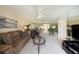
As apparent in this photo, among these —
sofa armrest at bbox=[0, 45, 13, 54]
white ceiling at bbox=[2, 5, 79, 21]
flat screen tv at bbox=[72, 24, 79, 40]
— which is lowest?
sofa armrest at bbox=[0, 45, 13, 54]

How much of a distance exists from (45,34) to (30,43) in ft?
1.54

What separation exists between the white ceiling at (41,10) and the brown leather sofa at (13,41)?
0.58 m

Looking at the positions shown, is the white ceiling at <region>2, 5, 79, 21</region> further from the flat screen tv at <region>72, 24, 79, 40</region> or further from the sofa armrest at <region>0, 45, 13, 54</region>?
the sofa armrest at <region>0, 45, 13, 54</region>

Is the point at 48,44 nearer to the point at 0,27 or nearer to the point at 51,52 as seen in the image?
the point at 51,52

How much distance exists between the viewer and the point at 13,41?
2867 mm

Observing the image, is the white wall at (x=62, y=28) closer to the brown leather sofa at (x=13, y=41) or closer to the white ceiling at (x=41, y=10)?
the white ceiling at (x=41, y=10)

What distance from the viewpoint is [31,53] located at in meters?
2.62

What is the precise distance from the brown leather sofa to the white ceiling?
0.58 m

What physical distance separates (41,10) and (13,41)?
1079 mm

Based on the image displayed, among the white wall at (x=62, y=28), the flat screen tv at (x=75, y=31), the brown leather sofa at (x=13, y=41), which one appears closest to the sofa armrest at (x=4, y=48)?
the brown leather sofa at (x=13, y=41)

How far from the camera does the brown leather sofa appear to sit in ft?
8.47

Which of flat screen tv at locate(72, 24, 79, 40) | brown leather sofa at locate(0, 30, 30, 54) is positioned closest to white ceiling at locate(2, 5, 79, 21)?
flat screen tv at locate(72, 24, 79, 40)

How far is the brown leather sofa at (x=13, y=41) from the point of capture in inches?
102
